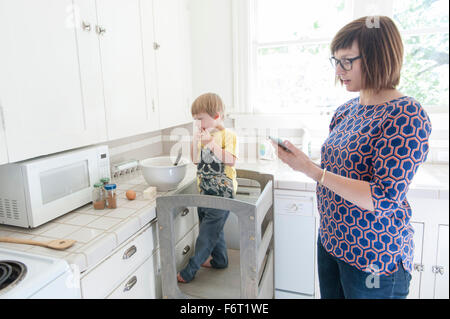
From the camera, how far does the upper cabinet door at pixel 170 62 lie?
2006mm

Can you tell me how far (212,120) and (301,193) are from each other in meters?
0.72

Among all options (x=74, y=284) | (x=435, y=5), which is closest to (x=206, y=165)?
(x=74, y=284)

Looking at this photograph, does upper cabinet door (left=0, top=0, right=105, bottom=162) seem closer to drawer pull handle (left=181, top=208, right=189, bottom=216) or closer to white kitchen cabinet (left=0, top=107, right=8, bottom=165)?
white kitchen cabinet (left=0, top=107, right=8, bottom=165)

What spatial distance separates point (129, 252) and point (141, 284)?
0.21m

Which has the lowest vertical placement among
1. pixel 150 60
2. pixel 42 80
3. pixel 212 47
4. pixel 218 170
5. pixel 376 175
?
pixel 218 170

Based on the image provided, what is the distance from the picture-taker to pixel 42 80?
1.21 metres

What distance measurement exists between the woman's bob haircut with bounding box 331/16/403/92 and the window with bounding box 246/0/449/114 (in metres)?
1.35

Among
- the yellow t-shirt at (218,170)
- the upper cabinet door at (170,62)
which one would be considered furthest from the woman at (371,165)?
the upper cabinet door at (170,62)

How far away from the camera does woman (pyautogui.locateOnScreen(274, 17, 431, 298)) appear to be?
0.86 metres

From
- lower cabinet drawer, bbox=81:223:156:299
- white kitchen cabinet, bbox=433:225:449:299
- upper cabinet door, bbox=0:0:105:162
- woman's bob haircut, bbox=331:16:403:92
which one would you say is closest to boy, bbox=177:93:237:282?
lower cabinet drawer, bbox=81:223:156:299

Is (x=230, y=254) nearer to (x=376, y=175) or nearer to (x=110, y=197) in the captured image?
(x=110, y=197)

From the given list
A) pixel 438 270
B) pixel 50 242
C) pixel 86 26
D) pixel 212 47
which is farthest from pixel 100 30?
pixel 438 270

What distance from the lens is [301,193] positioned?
6.17ft
